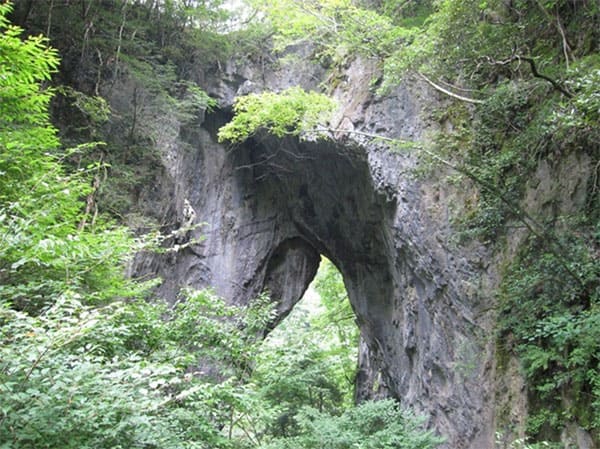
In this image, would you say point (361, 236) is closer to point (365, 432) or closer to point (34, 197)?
point (365, 432)

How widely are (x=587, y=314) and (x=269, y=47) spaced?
9.15 metres

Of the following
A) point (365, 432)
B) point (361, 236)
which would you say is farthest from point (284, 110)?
point (365, 432)

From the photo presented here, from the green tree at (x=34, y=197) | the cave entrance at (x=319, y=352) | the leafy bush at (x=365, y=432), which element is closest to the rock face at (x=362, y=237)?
the leafy bush at (x=365, y=432)

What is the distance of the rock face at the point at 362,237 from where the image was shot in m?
5.97

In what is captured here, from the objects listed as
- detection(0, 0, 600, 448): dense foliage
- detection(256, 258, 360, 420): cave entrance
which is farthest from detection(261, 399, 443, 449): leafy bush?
detection(256, 258, 360, 420): cave entrance

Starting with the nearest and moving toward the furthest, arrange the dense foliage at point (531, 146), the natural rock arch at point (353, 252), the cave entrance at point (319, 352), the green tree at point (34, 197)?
1. the green tree at point (34, 197)
2. the dense foliage at point (531, 146)
3. the natural rock arch at point (353, 252)
4. the cave entrance at point (319, 352)

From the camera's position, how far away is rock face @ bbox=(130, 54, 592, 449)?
19.6 ft

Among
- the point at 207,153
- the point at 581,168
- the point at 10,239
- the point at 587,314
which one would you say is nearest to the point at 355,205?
the point at 207,153

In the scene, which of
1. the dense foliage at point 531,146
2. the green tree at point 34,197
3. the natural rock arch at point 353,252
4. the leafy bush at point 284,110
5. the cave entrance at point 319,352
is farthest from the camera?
the cave entrance at point 319,352

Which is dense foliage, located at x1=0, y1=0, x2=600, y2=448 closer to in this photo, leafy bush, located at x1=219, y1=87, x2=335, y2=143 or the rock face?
leafy bush, located at x1=219, y1=87, x2=335, y2=143

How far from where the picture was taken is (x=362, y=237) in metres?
10.3

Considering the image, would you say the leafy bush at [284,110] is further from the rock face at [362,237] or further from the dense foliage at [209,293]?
the rock face at [362,237]

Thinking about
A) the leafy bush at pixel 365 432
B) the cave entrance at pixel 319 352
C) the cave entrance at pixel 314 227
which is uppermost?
the cave entrance at pixel 314 227

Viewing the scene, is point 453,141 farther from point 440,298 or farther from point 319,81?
point 319,81
